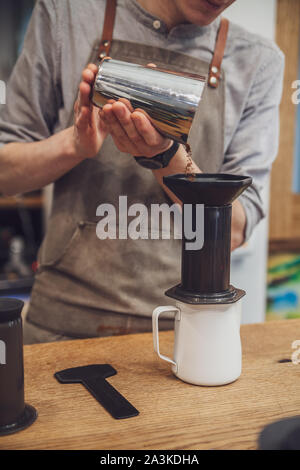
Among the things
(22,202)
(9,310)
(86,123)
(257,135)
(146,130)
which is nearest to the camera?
(9,310)

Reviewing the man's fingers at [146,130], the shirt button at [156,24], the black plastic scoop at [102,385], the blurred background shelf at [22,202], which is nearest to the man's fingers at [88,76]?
the man's fingers at [146,130]

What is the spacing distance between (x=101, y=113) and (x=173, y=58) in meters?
0.42

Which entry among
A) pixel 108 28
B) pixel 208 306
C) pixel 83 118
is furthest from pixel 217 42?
pixel 208 306

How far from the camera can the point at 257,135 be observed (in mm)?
1302

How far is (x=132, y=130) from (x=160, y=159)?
140mm

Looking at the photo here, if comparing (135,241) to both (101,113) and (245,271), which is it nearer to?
(101,113)

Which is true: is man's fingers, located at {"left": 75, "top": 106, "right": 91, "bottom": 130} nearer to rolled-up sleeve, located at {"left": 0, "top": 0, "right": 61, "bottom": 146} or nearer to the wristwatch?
the wristwatch

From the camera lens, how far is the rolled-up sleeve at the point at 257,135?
129 cm

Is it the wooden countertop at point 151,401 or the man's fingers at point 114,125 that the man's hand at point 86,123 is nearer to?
the man's fingers at point 114,125

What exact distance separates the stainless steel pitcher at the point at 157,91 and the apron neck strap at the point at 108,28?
34cm

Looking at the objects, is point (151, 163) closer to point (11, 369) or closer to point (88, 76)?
point (88, 76)

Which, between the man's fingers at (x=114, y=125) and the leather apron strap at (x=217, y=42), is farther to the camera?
the leather apron strap at (x=217, y=42)

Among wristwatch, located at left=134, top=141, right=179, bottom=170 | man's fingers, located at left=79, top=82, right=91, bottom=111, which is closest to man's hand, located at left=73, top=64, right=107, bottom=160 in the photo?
man's fingers, located at left=79, top=82, right=91, bottom=111

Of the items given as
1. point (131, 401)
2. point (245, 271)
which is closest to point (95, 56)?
point (131, 401)
